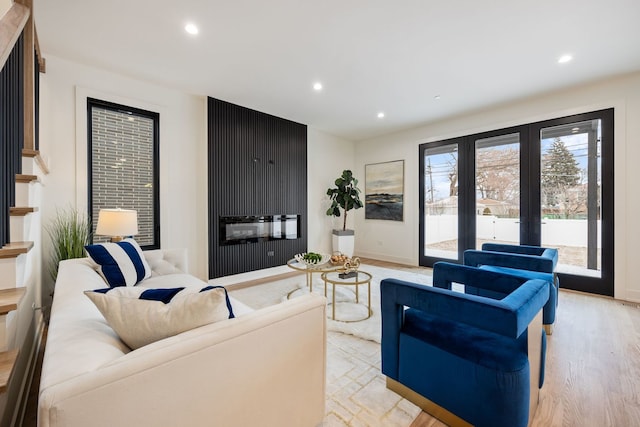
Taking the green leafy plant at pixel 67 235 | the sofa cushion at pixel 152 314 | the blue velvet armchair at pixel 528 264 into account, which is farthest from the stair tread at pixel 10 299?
the blue velvet armchair at pixel 528 264

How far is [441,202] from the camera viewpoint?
5.09 metres

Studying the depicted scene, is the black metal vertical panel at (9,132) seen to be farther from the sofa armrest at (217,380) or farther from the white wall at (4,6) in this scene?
the sofa armrest at (217,380)

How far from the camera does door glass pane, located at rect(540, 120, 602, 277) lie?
361 cm

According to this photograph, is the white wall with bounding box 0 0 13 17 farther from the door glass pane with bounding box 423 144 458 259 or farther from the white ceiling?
the door glass pane with bounding box 423 144 458 259

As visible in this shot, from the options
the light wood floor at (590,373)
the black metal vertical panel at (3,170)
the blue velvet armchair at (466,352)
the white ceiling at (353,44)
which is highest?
the white ceiling at (353,44)

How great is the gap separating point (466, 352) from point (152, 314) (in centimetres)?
141

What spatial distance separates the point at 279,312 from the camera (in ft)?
3.64

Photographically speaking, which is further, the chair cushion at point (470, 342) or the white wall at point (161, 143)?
the white wall at point (161, 143)

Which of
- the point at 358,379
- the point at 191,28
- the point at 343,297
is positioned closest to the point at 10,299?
the point at 358,379

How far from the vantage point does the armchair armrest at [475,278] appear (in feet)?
6.08

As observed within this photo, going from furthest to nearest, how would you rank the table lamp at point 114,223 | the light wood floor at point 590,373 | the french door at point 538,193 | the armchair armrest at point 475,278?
the french door at point 538,193
the table lamp at point 114,223
the armchair armrest at point 475,278
the light wood floor at point 590,373

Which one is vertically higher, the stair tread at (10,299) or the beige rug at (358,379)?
the stair tread at (10,299)

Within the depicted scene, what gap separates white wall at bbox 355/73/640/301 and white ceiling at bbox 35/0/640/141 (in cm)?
29

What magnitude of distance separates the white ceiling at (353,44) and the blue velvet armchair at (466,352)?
229 cm
